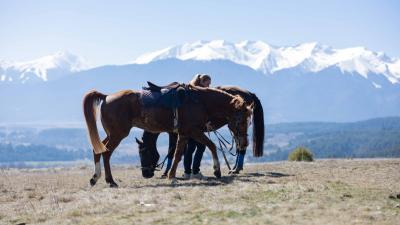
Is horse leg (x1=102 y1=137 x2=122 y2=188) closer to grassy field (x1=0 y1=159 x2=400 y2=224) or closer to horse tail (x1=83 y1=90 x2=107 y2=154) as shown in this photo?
horse tail (x1=83 y1=90 x2=107 y2=154)

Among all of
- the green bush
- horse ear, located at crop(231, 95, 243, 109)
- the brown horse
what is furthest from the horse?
the green bush

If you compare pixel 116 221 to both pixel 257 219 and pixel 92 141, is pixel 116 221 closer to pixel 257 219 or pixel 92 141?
pixel 257 219

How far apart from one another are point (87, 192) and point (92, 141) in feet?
6.08

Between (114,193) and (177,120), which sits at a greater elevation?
(177,120)

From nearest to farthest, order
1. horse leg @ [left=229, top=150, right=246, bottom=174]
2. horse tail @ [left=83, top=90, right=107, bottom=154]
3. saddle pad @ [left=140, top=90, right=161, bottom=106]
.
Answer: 1. horse tail @ [left=83, top=90, right=107, bottom=154]
2. saddle pad @ [left=140, top=90, right=161, bottom=106]
3. horse leg @ [left=229, top=150, right=246, bottom=174]

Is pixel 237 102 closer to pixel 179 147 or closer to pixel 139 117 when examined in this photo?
pixel 179 147

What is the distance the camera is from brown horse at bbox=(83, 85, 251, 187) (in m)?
14.5

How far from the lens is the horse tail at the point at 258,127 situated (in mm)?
17734

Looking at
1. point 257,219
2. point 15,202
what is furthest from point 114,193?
point 257,219

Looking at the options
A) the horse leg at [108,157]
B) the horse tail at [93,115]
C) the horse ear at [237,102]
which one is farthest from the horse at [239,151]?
the horse tail at [93,115]

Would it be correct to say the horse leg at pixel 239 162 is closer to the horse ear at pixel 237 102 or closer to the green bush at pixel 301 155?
the horse ear at pixel 237 102

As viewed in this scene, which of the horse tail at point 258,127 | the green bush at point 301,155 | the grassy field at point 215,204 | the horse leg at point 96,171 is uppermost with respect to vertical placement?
the horse tail at point 258,127

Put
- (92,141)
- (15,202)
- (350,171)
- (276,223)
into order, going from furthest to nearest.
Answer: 1. (350,171)
2. (92,141)
3. (15,202)
4. (276,223)

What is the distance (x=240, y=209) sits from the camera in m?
9.65
